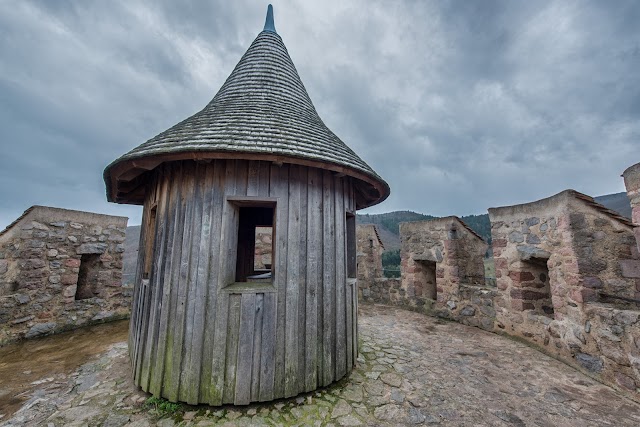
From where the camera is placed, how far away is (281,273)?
3.28 metres

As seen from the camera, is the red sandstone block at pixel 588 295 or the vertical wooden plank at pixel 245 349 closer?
the vertical wooden plank at pixel 245 349

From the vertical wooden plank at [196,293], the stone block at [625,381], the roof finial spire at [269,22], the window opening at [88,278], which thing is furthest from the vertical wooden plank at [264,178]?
the window opening at [88,278]

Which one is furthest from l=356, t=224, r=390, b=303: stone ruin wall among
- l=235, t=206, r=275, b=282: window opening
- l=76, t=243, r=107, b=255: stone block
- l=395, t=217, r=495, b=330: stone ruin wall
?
l=76, t=243, r=107, b=255: stone block

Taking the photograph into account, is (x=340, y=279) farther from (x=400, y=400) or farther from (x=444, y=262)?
(x=444, y=262)

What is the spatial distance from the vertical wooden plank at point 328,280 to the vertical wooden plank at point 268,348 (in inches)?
25.4

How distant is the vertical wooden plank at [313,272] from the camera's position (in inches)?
128

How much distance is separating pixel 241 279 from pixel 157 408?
3858 millimetres

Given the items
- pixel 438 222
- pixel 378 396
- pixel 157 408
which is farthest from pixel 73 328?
pixel 438 222

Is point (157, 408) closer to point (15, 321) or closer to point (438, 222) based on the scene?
point (15, 321)

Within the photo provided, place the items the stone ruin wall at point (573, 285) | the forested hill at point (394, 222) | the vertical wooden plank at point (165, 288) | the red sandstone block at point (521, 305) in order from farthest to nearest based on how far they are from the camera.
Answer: the forested hill at point (394, 222), the red sandstone block at point (521, 305), the stone ruin wall at point (573, 285), the vertical wooden plank at point (165, 288)

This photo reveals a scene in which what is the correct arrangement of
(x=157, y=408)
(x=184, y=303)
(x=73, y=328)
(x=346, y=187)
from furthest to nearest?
(x=73, y=328) → (x=346, y=187) → (x=184, y=303) → (x=157, y=408)

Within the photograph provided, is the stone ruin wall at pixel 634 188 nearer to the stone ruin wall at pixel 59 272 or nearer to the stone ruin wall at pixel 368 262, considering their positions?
the stone ruin wall at pixel 368 262

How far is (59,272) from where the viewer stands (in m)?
6.09

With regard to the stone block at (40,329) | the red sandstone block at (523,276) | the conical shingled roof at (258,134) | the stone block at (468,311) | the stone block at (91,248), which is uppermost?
the conical shingled roof at (258,134)
